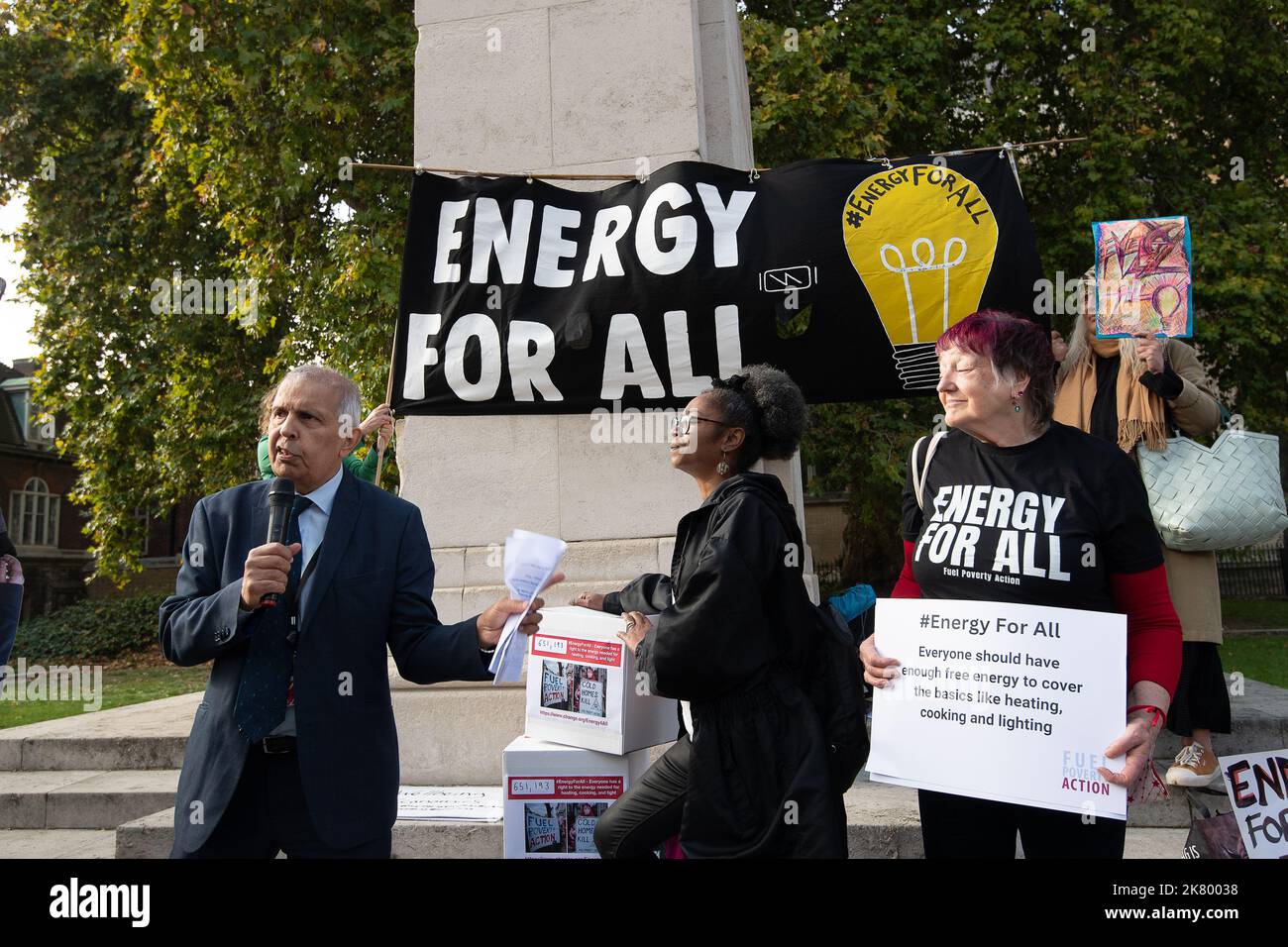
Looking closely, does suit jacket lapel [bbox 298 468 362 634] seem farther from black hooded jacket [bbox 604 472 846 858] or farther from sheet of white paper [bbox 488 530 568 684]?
black hooded jacket [bbox 604 472 846 858]

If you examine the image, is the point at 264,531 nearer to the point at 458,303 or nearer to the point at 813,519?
the point at 458,303

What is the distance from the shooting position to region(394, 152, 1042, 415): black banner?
525cm

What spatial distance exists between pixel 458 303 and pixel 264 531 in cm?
298

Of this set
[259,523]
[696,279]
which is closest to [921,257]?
[696,279]

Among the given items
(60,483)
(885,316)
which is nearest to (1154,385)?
(885,316)

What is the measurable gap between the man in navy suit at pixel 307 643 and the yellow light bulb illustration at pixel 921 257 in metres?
3.25

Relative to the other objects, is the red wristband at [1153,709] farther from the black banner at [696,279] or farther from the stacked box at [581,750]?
the black banner at [696,279]

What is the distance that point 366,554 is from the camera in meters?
2.78

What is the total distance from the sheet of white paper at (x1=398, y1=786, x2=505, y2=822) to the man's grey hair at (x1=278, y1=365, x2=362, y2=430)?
2.37 metres

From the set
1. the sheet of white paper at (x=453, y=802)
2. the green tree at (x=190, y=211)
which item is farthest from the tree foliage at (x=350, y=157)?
the sheet of white paper at (x=453, y=802)

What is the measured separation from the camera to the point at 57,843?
5.57 metres

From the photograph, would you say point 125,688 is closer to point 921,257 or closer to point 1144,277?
point 921,257

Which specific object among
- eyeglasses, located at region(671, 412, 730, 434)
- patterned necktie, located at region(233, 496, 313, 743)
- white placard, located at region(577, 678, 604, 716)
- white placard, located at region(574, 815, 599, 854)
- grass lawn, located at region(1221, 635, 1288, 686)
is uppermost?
eyeglasses, located at region(671, 412, 730, 434)

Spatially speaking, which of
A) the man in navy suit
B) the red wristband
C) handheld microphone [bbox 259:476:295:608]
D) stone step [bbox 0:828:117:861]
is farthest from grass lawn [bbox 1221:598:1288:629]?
handheld microphone [bbox 259:476:295:608]
